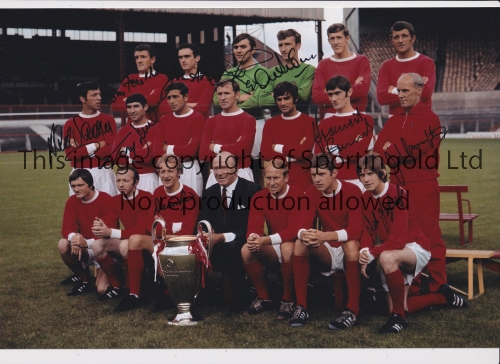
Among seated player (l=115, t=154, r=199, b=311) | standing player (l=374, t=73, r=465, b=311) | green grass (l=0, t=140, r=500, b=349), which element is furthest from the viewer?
seated player (l=115, t=154, r=199, b=311)

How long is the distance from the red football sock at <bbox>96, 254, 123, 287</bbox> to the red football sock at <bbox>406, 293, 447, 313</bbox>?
2429 millimetres

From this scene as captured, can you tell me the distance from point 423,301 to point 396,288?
0.47 meters

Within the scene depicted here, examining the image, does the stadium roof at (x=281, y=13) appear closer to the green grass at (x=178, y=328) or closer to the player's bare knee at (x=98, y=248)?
the green grass at (x=178, y=328)

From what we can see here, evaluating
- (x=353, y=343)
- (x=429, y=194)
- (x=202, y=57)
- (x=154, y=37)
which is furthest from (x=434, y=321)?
(x=154, y=37)

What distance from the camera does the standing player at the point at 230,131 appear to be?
4983mm

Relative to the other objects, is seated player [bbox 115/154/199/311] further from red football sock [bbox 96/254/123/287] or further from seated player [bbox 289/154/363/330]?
seated player [bbox 289/154/363/330]

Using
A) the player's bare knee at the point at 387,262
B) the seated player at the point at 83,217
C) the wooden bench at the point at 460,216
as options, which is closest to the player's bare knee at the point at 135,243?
the seated player at the point at 83,217

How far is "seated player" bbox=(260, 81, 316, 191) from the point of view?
4.89 m

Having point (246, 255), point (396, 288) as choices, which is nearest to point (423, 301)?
point (396, 288)

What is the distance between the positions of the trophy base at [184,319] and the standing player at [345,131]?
1.63 m

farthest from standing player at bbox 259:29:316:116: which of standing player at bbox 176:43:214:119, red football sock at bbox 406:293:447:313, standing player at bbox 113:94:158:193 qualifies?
red football sock at bbox 406:293:447:313

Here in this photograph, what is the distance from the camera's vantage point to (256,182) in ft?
16.8

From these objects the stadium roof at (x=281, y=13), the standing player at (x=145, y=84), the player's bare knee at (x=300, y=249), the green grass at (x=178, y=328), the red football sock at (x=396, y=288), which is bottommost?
the green grass at (x=178, y=328)

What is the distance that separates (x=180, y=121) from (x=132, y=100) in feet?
1.56
